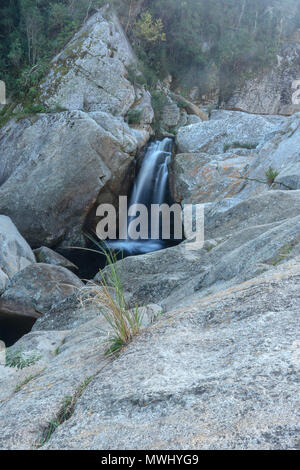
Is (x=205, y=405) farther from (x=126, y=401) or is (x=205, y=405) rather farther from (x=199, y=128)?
(x=199, y=128)

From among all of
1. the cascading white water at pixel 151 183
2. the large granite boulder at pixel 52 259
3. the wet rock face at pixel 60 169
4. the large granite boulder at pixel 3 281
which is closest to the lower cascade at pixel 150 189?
the cascading white water at pixel 151 183

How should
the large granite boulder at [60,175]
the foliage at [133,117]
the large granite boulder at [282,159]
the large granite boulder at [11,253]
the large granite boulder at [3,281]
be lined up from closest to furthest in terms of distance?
1. the large granite boulder at [282,159]
2. the large granite boulder at [3,281]
3. the large granite boulder at [11,253]
4. the large granite boulder at [60,175]
5. the foliage at [133,117]

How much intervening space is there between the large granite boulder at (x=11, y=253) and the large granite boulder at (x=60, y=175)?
210cm

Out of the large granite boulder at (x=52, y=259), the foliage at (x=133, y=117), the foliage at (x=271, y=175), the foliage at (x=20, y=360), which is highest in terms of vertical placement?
the foliage at (x=271, y=175)

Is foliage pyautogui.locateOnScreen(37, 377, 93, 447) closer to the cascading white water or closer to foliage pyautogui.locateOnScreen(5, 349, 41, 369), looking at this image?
foliage pyautogui.locateOnScreen(5, 349, 41, 369)

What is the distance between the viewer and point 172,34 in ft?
98.3

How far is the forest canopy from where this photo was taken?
850 inches

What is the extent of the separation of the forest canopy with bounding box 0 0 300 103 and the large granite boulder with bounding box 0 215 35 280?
9.32 metres

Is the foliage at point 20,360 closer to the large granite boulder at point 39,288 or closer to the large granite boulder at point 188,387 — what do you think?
the large granite boulder at point 188,387

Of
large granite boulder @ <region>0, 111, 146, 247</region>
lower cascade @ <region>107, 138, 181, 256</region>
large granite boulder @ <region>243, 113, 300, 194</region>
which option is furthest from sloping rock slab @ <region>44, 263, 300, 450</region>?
lower cascade @ <region>107, 138, 181, 256</region>

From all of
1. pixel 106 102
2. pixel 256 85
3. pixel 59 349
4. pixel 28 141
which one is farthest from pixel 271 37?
pixel 59 349

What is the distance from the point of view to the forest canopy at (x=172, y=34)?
21594 mm

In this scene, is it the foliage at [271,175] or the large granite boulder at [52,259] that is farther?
the large granite boulder at [52,259]
